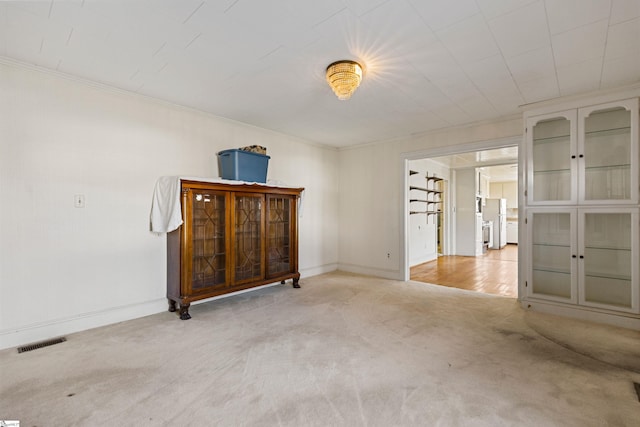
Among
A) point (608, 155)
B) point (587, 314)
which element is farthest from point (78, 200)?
point (608, 155)

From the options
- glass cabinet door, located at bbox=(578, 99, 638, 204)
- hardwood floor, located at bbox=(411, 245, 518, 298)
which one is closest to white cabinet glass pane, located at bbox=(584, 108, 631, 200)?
glass cabinet door, located at bbox=(578, 99, 638, 204)

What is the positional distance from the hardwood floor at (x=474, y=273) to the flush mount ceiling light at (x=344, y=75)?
3344mm

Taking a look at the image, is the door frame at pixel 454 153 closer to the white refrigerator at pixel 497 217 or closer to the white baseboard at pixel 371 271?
the white baseboard at pixel 371 271

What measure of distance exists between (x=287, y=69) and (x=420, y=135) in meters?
2.69

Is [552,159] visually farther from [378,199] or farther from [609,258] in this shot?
[378,199]

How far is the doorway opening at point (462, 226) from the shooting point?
15.7 feet

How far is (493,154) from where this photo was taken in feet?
18.9

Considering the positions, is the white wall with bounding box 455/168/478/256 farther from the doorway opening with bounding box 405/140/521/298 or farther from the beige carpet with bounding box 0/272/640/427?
the beige carpet with bounding box 0/272/640/427

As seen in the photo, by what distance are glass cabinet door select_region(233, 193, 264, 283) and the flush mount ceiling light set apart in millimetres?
1730

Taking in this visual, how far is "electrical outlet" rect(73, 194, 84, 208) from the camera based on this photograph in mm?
2686

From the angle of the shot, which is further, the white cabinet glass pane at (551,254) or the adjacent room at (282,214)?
the white cabinet glass pane at (551,254)

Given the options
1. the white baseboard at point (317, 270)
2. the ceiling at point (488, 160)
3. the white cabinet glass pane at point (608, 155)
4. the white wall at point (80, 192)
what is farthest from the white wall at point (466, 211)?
the white wall at point (80, 192)

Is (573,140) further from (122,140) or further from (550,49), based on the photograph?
(122,140)

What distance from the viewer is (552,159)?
3326mm
